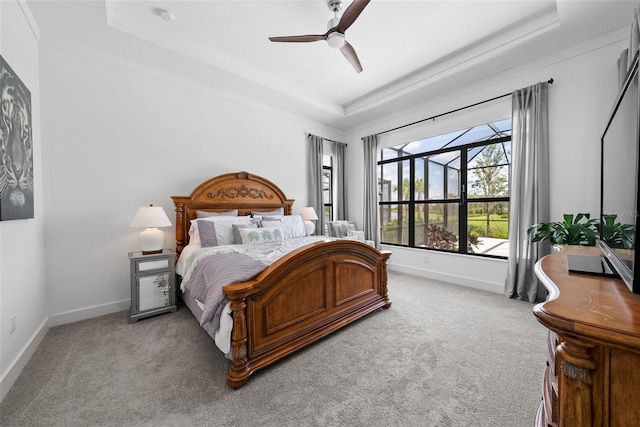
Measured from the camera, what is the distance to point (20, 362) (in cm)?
182

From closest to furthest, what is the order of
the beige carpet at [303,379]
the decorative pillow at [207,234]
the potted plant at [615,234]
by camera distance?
the potted plant at [615,234] < the beige carpet at [303,379] < the decorative pillow at [207,234]

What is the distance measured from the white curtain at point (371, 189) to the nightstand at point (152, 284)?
340 centimetres

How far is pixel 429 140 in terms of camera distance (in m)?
4.34

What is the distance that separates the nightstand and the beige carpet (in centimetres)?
21

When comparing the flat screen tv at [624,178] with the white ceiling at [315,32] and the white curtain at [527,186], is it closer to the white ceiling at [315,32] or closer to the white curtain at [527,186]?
the white curtain at [527,186]

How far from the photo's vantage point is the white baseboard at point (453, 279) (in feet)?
11.4

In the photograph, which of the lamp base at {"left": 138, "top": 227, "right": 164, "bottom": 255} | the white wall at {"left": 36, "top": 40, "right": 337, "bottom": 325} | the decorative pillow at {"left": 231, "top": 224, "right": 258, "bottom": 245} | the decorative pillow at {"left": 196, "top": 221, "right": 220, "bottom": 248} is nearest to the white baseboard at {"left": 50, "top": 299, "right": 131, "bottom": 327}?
the white wall at {"left": 36, "top": 40, "right": 337, "bottom": 325}

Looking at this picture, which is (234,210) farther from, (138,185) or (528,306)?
(528,306)

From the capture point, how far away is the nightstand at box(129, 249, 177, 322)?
8.54 ft

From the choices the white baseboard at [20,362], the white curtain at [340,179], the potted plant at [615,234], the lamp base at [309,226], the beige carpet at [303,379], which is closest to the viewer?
→ the potted plant at [615,234]

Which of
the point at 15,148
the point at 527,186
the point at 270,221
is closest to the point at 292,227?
the point at 270,221

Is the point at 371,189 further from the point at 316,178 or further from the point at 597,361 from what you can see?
the point at 597,361

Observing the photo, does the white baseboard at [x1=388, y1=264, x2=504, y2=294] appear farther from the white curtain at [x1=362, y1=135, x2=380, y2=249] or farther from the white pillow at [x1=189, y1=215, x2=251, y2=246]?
the white pillow at [x1=189, y1=215, x2=251, y2=246]

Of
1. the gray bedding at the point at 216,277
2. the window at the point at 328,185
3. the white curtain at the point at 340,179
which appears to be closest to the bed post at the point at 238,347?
the gray bedding at the point at 216,277
